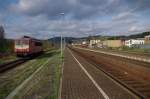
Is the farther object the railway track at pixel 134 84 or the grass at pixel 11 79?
the grass at pixel 11 79

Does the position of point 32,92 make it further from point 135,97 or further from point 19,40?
point 19,40

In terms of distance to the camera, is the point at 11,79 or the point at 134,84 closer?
the point at 134,84

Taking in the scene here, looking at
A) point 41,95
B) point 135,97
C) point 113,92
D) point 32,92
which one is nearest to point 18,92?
point 32,92

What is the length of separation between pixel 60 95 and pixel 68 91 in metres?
1.07

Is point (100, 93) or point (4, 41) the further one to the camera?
point (4, 41)

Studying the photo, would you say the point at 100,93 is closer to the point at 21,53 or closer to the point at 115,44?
the point at 21,53

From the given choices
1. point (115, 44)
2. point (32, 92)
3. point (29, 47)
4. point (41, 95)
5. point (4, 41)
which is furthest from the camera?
point (115, 44)

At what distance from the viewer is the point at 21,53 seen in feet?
143

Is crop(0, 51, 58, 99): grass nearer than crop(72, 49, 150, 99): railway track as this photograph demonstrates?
No

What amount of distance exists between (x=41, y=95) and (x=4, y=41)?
58.2 meters

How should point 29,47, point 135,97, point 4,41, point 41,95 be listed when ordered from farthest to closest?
point 4,41
point 29,47
point 41,95
point 135,97

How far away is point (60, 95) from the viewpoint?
11.0m

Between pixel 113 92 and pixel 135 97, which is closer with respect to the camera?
pixel 135 97

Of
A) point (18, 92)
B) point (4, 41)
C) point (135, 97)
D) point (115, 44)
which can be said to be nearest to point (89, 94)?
point (135, 97)
